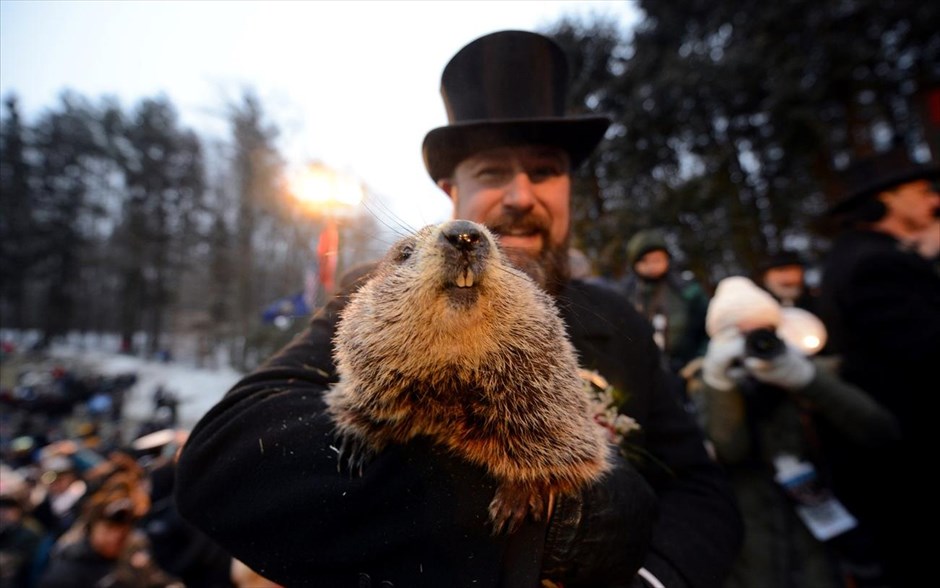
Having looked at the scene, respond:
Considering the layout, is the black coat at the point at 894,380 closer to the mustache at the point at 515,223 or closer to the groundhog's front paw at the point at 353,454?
the mustache at the point at 515,223

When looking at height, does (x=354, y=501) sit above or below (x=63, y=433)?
above

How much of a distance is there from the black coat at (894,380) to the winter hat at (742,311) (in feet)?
2.23

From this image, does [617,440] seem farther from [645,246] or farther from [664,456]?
[645,246]

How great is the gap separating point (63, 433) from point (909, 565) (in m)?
24.3

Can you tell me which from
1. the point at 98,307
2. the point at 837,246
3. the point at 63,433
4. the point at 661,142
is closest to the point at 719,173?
the point at 661,142

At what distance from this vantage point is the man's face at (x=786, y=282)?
5238 millimetres

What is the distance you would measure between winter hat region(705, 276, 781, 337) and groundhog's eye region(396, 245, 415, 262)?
2.32 meters

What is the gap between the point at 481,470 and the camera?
1.27m

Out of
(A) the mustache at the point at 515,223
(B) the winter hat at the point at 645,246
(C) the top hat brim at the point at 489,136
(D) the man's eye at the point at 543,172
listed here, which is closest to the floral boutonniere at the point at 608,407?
(A) the mustache at the point at 515,223

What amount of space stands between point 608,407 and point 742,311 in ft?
5.00

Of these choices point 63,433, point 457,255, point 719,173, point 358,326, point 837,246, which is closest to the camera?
point 457,255

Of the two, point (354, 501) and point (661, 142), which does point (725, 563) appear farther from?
point (661, 142)

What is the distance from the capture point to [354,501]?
120 cm

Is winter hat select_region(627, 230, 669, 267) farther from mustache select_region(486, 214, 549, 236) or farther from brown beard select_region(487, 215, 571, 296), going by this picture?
mustache select_region(486, 214, 549, 236)
